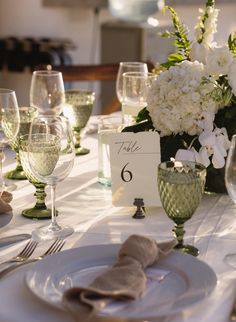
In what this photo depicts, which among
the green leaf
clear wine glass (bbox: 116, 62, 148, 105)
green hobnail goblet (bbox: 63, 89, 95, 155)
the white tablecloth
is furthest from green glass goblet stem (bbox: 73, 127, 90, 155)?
the green leaf

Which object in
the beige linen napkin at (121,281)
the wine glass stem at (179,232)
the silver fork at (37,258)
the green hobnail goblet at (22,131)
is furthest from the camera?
the green hobnail goblet at (22,131)

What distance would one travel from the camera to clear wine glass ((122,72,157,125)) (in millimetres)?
1860

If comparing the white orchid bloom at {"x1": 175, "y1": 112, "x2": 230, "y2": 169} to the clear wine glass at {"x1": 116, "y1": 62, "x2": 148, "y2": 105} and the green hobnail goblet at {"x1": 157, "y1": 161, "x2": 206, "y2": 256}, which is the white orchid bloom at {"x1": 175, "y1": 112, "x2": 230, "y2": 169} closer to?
the green hobnail goblet at {"x1": 157, "y1": 161, "x2": 206, "y2": 256}

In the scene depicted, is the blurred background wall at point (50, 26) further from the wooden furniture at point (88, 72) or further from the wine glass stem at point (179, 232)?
the wine glass stem at point (179, 232)

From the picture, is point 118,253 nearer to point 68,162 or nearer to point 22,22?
point 68,162

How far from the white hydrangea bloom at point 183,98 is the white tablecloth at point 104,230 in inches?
7.2

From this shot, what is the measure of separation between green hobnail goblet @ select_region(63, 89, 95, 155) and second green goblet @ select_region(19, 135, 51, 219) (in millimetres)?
424

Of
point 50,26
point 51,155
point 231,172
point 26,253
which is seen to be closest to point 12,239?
point 26,253

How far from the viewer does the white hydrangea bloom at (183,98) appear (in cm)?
133

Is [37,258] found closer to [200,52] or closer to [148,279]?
[148,279]

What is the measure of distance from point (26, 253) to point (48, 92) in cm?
76

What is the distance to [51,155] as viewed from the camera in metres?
1.23

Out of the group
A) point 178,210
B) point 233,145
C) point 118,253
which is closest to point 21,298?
point 118,253

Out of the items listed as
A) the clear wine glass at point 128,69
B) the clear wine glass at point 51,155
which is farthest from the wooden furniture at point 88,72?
the clear wine glass at point 51,155
